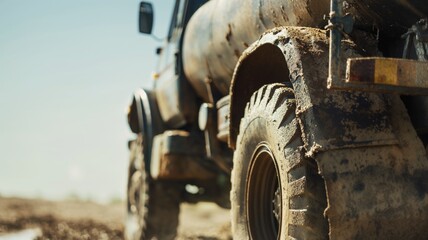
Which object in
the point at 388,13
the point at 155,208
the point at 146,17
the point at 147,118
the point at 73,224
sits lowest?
the point at 73,224

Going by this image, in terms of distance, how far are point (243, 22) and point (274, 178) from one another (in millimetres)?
1057

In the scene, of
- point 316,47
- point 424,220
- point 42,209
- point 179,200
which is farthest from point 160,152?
point 42,209

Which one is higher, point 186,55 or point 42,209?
point 186,55

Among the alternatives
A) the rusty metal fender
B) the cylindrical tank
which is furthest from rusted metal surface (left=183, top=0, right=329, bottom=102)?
the rusty metal fender

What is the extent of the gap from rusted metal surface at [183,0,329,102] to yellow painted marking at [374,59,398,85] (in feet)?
2.80

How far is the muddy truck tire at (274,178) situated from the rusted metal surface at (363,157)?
0.14 metres

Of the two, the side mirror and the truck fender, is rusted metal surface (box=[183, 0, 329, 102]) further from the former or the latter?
the truck fender

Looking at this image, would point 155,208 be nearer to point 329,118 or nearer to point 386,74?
point 329,118

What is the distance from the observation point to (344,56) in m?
2.47

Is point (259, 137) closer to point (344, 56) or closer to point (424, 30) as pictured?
point (344, 56)

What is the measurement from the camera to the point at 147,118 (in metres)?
6.15

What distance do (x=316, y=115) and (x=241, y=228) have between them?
113 centimetres

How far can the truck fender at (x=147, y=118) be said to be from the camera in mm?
6047

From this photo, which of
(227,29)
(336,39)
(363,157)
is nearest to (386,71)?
(336,39)
